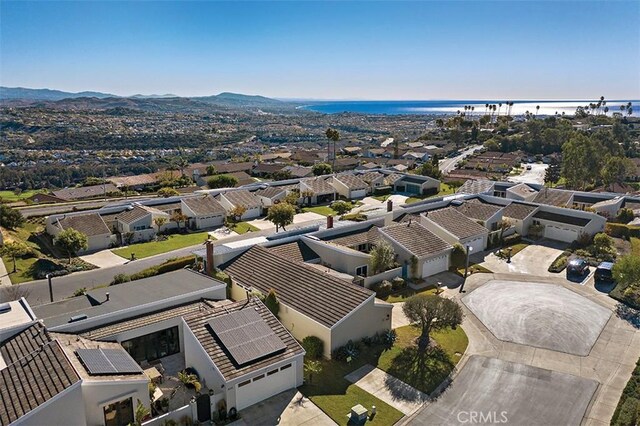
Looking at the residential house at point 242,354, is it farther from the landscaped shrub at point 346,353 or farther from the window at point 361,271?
the window at point 361,271

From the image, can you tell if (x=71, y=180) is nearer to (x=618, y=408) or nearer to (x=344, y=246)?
(x=344, y=246)

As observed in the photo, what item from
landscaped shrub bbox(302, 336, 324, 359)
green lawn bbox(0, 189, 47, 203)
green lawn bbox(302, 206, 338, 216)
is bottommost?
green lawn bbox(0, 189, 47, 203)

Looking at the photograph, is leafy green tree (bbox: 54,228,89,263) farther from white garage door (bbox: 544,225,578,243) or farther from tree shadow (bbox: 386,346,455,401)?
white garage door (bbox: 544,225,578,243)

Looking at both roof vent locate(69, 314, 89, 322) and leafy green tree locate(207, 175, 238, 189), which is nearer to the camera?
roof vent locate(69, 314, 89, 322)

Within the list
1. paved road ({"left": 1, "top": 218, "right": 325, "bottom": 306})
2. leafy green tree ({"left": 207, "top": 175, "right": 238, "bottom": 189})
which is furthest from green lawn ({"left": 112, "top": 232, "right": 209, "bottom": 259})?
leafy green tree ({"left": 207, "top": 175, "right": 238, "bottom": 189})

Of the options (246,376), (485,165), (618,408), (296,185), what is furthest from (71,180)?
(618,408)

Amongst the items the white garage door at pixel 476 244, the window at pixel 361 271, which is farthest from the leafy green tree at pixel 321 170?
the window at pixel 361 271

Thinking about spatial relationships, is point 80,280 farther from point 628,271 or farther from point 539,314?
point 628,271
